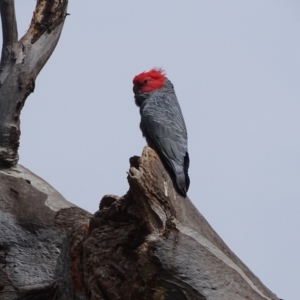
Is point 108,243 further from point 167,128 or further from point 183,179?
point 167,128

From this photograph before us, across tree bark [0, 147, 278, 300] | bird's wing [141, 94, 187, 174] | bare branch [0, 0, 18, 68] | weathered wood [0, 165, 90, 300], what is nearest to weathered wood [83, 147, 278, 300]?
tree bark [0, 147, 278, 300]

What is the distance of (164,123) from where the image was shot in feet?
17.3

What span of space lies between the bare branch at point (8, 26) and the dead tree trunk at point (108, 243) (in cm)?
18

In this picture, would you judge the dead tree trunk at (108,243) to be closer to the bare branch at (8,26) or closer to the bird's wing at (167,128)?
the bare branch at (8,26)

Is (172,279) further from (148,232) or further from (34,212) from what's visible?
(34,212)

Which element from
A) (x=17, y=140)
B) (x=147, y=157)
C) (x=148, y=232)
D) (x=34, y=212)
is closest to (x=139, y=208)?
(x=148, y=232)

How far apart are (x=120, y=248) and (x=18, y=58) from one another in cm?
161

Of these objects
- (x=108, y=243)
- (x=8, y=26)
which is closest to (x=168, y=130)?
(x=8, y=26)

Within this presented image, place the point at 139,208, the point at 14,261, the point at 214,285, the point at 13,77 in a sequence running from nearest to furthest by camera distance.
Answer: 1. the point at 214,285
2. the point at 139,208
3. the point at 14,261
4. the point at 13,77

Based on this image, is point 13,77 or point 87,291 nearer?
point 87,291

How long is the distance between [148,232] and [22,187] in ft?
3.24

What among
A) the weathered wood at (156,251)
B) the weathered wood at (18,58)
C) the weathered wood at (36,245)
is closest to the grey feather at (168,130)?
the weathered wood at (156,251)

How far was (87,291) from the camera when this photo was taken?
146 inches

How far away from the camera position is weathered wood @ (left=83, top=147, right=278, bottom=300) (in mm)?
3365
